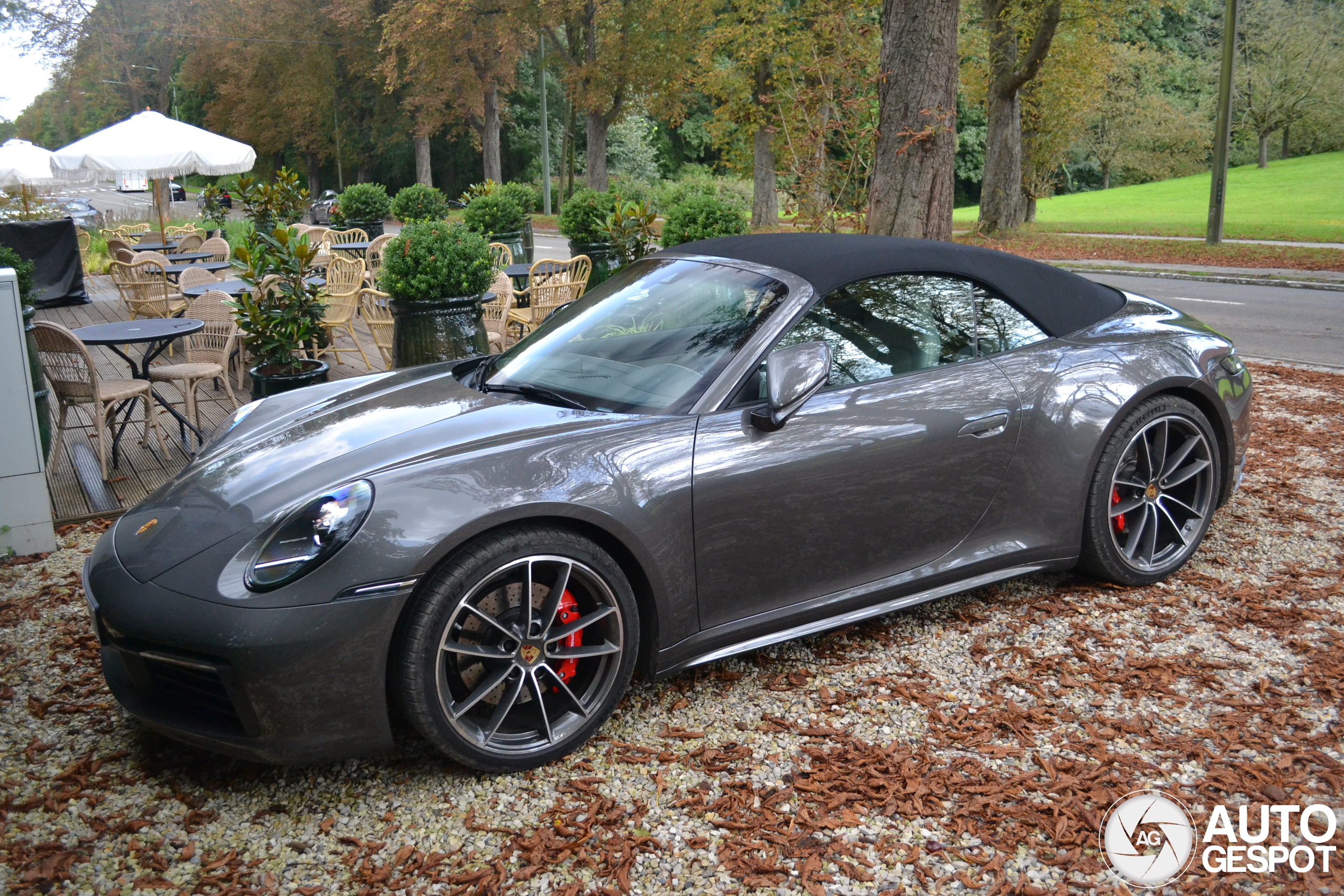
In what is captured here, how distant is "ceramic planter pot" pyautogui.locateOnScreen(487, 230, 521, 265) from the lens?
15688mm

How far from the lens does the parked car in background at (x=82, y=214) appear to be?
28422mm

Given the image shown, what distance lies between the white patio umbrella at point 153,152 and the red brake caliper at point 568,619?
14.0 m

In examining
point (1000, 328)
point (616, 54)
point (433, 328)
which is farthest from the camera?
point (616, 54)

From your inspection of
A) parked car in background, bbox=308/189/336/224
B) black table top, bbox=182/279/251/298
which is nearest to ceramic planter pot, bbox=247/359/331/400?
black table top, bbox=182/279/251/298

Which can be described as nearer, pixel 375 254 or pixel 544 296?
pixel 544 296

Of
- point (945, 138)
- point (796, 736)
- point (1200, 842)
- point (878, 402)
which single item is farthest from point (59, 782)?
point (945, 138)

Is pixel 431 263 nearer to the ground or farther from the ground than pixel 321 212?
nearer to the ground

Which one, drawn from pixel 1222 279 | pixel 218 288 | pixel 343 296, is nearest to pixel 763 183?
pixel 1222 279

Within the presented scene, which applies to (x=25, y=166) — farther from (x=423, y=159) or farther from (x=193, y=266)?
(x=423, y=159)

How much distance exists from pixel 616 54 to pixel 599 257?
19.3m

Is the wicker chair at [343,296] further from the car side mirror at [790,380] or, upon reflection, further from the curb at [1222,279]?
the curb at [1222,279]

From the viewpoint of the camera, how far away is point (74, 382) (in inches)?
239

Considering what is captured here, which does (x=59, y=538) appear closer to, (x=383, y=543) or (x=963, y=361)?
(x=383, y=543)

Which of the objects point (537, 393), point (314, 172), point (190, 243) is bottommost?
point (537, 393)
